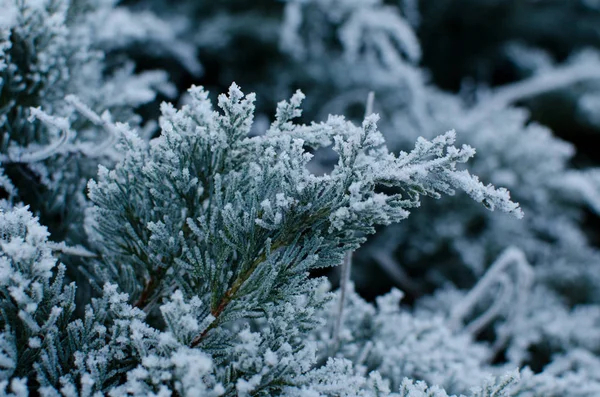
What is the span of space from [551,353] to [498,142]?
88cm

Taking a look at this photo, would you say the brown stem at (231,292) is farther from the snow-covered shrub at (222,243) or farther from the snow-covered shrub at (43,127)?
the snow-covered shrub at (43,127)

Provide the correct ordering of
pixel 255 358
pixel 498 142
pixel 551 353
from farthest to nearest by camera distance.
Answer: pixel 498 142 < pixel 551 353 < pixel 255 358

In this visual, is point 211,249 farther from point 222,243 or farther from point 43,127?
point 43,127

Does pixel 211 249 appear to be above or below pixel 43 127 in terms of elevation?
below

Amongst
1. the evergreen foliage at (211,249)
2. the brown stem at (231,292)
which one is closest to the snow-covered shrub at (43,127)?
the evergreen foliage at (211,249)

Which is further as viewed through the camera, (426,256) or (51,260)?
(426,256)

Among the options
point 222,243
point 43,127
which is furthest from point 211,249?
point 43,127

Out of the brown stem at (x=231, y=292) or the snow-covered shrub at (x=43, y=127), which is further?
the snow-covered shrub at (x=43, y=127)

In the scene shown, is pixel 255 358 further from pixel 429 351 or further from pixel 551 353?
pixel 551 353

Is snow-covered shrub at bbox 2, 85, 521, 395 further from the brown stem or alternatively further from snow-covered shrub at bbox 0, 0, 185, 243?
snow-covered shrub at bbox 0, 0, 185, 243

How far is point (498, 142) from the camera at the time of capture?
222cm

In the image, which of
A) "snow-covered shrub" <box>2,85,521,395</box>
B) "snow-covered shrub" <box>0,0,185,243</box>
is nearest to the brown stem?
"snow-covered shrub" <box>2,85,521,395</box>

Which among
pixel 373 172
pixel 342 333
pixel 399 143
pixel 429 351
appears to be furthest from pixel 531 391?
pixel 399 143

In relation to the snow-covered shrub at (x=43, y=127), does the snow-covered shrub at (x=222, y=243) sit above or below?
below
